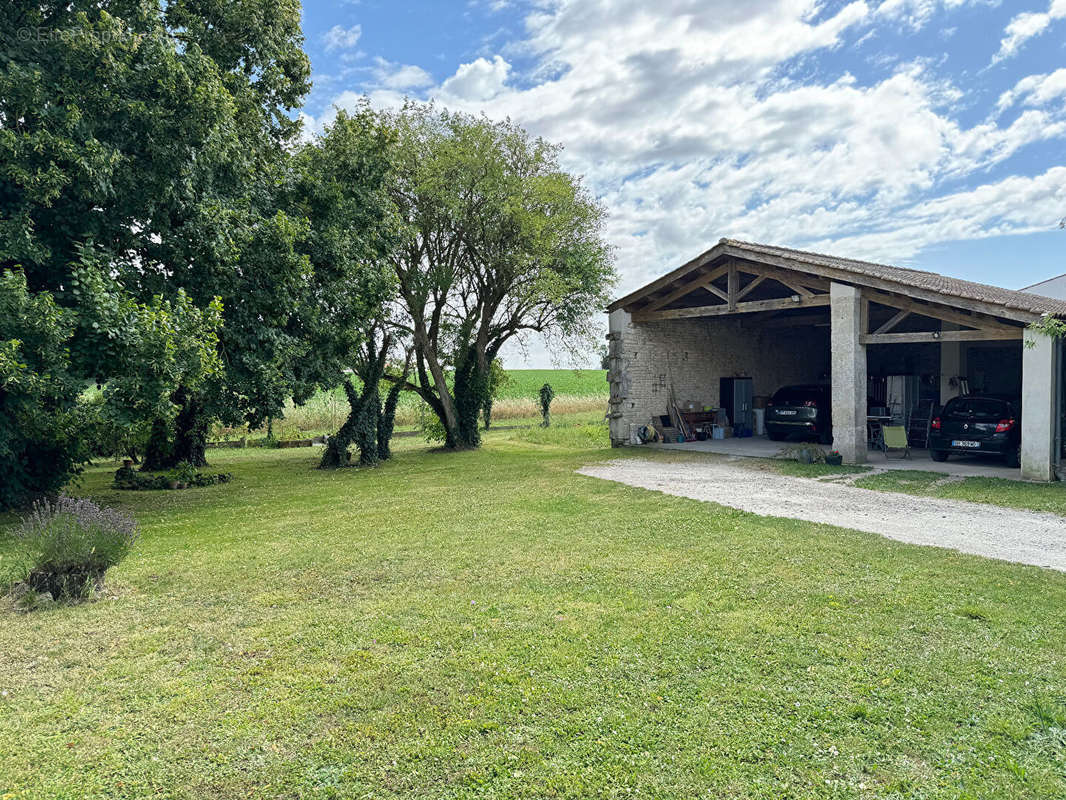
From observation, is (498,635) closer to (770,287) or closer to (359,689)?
(359,689)

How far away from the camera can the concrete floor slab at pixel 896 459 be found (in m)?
12.2

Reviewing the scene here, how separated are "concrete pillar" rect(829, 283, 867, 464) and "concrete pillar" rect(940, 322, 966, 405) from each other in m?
6.46

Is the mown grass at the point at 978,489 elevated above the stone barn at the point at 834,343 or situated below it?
below

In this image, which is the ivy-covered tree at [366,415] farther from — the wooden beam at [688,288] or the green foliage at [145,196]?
the wooden beam at [688,288]

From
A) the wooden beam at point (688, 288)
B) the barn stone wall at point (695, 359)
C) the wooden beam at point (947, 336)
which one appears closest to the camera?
the wooden beam at point (947, 336)

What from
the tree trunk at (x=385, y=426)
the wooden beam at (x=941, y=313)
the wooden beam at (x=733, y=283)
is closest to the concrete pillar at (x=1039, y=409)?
the wooden beam at (x=941, y=313)

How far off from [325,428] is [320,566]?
67.9 ft

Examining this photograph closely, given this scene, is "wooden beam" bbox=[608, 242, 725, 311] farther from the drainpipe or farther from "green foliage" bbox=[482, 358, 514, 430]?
the drainpipe

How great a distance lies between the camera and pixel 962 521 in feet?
27.3

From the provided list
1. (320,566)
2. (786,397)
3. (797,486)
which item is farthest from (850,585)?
(786,397)

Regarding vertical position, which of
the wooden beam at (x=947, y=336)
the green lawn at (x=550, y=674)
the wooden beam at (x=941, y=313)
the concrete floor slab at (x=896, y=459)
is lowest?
the green lawn at (x=550, y=674)

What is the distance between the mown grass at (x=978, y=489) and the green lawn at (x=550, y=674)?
386cm

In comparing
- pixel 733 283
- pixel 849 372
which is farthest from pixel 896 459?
pixel 733 283

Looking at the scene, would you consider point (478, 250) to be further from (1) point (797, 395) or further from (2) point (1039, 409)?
(2) point (1039, 409)
